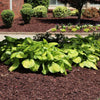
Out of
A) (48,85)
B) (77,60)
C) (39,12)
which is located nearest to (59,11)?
(39,12)

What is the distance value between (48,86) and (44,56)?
677 mm

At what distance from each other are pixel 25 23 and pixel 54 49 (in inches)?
468

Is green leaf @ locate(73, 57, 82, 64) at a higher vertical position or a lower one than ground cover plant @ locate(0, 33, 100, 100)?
higher

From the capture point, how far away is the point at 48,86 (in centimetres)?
412

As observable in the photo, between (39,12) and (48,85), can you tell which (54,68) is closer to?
(48,85)

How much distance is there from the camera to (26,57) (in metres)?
4.67

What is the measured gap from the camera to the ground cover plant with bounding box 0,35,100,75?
4.55m

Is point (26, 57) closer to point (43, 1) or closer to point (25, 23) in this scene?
point (25, 23)

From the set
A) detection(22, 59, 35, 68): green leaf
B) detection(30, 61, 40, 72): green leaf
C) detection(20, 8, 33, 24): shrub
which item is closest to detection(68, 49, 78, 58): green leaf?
detection(30, 61, 40, 72): green leaf

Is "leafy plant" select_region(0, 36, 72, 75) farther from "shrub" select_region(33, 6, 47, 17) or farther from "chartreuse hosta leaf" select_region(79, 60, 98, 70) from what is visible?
"shrub" select_region(33, 6, 47, 17)

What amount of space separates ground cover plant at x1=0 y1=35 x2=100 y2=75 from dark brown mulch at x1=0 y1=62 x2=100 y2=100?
0.17 metres

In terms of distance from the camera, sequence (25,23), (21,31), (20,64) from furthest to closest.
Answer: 1. (25,23)
2. (21,31)
3. (20,64)

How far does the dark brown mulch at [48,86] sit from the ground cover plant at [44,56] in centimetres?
17

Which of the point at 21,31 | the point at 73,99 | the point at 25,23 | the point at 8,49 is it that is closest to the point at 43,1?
the point at 25,23
